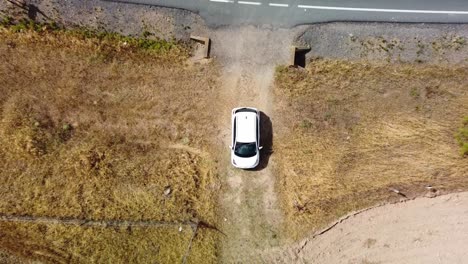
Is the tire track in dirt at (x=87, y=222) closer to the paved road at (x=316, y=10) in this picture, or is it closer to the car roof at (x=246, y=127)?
the car roof at (x=246, y=127)

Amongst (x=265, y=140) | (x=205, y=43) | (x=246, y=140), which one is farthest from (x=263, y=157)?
(x=205, y=43)

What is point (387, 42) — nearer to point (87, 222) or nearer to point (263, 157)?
point (263, 157)

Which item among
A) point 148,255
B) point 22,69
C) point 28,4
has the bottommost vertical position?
point 148,255

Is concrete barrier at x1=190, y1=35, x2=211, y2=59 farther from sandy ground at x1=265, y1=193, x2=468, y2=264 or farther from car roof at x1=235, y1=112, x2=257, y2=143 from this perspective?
sandy ground at x1=265, y1=193, x2=468, y2=264

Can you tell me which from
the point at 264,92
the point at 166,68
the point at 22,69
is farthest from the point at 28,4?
the point at 264,92

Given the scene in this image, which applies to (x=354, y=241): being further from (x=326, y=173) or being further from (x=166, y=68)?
(x=166, y=68)
